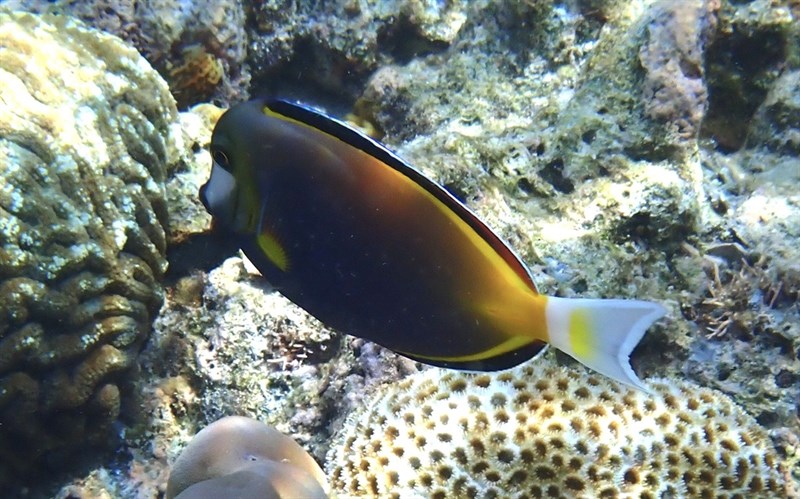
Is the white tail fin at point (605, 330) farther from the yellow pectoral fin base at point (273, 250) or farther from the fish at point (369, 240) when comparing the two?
the yellow pectoral fin base at point (273, 250)

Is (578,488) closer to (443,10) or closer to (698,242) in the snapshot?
(698,242)

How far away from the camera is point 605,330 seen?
4.20 feet

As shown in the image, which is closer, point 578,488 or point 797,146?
point 578,488

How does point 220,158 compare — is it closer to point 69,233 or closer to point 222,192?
point 222,192

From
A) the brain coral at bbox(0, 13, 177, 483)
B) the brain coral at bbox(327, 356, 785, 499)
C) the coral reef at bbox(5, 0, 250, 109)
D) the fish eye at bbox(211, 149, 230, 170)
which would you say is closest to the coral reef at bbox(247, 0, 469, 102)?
the coral reef at bbox(5, 0, 250, 109)

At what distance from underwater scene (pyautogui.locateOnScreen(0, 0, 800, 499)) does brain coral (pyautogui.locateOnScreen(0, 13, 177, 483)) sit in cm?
2

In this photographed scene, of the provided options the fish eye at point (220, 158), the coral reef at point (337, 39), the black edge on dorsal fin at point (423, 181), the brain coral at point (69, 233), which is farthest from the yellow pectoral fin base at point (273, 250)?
the coral reef at point (337, 39)

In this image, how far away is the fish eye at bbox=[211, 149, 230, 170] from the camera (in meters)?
Answer: 1.50

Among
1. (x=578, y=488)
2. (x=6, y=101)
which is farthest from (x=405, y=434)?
(x=6, y=101)

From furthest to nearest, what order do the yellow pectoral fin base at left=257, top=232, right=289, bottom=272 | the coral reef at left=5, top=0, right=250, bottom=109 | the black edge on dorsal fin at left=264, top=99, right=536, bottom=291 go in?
the coral reef at left=5, top=0, right=250, bottom=109
the yellow pectoral fin base at left=257, top=232, right=289, bottom=272
the black edge on dorsal fin at left=264, top=99, right=536, bottom=291

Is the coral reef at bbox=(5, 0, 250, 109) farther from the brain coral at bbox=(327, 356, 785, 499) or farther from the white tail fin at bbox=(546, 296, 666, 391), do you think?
the white tail fin at bbox=(546, 296, 666, 391)

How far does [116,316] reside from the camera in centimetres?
355

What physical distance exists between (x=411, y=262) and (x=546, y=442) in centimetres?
138

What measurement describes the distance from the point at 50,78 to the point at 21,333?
60.9 inches
